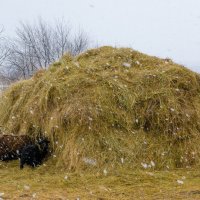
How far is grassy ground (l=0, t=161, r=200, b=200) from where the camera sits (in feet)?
12.6

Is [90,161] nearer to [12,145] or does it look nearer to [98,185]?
[98,185]

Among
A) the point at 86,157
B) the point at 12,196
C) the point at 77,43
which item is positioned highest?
the point at 77,43

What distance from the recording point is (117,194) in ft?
12.8

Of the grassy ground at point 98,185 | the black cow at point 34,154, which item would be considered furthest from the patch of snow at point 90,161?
the black cow at point 34,154

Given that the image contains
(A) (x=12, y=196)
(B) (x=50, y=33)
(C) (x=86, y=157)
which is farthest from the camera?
(B) (x=50, y=33)

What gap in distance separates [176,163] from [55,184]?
1859 millimetres

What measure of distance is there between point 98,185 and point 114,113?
1.49m

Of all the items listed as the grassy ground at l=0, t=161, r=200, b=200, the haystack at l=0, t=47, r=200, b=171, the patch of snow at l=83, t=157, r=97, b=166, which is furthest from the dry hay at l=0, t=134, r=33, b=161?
the patch of snow at l=83, t=157, r=97, b=166

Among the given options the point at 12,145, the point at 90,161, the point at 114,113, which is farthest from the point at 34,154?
the point at 114,113

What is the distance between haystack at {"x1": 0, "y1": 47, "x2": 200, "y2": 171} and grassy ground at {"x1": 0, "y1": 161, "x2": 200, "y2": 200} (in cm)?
31

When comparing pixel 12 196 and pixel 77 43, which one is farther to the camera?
pixel 77 43

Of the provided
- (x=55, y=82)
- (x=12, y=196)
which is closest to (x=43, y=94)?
(x=55, y=82)

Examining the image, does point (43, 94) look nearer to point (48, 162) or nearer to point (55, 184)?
point (48, 162)

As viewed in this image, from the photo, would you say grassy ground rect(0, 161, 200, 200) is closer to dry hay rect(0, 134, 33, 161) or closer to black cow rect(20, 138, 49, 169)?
black cow rect(20, 138, 49, 169)
